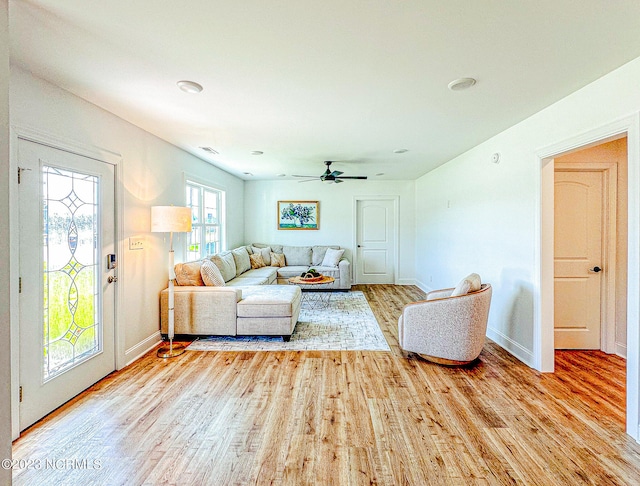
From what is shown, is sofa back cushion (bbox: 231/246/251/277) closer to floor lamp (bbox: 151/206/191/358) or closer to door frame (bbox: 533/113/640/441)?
floor lamp (bbox: 151/206/191/358)

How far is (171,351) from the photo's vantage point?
10.9 ft

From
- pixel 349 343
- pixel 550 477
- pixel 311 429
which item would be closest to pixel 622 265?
pixel 550 477

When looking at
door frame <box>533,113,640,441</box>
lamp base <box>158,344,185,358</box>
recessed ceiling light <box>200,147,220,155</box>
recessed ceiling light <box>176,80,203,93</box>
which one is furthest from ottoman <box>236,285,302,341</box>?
door frame <box>533,113,640,441</box>

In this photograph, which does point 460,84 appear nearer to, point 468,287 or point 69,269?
point 468,287

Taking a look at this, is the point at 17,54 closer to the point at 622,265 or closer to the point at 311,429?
the point at 311,429

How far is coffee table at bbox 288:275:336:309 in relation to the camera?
4.77 metres

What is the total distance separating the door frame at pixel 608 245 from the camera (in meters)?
3.23

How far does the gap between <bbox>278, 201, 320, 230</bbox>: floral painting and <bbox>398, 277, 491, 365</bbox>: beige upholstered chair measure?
4.36 m

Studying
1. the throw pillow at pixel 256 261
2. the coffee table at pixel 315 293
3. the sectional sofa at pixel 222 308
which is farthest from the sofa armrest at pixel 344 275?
the sectional sofa at pixel 222 308

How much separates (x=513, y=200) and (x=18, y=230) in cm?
420

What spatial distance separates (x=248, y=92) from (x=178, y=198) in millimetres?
2265

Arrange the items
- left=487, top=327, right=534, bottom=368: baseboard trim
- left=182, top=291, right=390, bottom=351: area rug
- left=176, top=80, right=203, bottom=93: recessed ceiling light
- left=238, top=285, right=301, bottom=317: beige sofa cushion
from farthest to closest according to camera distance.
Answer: left=238, top=285, right=301, bottom=317: beige sofa cushion
left=182, top=291, right=390, bottom=351: area rug
left=487, top=327, right=534, bottom=368: baseboard trim
left=176, top=80, right=203, bottom=93: recessed ceiling light

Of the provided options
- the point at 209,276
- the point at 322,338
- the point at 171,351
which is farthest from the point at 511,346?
the point at 171,351

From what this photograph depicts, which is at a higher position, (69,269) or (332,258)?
(69,269)
